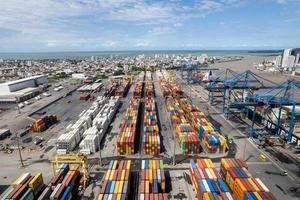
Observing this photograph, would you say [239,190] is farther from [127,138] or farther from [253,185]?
[127,138]

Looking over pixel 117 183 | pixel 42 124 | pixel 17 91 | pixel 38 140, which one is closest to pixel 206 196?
pixel 117 183

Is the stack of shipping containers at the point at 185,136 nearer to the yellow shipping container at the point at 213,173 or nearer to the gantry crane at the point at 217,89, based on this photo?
the yellow shipping container at the point at 213,173

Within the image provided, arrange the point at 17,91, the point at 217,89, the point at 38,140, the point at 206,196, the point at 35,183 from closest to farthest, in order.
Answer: the point at 206,196 → the point at 35,183 → the point at 38,140 → the point at 217,89 → the point at 17,91

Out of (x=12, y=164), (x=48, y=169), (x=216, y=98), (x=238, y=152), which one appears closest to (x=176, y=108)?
(x=238, y=152)

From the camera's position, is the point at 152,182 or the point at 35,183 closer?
the point at 152,182

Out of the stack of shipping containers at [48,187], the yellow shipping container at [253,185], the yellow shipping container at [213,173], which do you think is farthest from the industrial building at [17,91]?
the yellow shipping container at [253,185]
